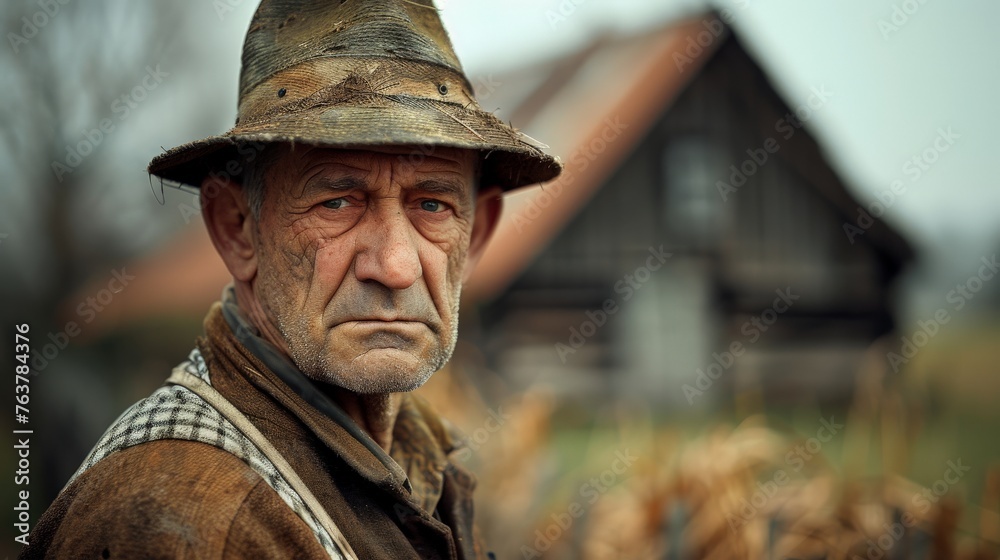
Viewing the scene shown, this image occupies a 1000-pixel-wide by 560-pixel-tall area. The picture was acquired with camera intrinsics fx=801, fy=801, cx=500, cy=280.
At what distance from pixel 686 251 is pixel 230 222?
372 inches

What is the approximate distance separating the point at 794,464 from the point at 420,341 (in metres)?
3.36

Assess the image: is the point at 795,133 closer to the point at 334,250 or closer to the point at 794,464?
the point at 794,464

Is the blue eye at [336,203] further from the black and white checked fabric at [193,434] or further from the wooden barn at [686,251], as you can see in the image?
the wooden barn at [686,251]

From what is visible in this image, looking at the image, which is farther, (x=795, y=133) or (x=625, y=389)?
(x=795, y=133)

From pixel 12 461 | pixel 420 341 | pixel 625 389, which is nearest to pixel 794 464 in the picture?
pixel 420 341

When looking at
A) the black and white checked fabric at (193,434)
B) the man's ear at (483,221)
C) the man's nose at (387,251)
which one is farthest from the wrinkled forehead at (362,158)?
the black and white checked fabric at (193,434)

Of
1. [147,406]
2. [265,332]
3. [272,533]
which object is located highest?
[265,332]

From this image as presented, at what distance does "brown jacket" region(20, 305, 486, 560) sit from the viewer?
1559 millimetres

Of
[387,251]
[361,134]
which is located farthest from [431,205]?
[361,134]

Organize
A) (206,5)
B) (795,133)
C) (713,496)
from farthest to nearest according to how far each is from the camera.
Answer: (795,133) → (206,5) → (713,496)

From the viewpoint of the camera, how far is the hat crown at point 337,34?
81.7 inches

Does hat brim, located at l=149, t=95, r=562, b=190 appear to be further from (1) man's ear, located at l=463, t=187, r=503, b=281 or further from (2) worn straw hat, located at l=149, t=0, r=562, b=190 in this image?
(1) man's ear, located at l=463, t=187, r=503, b=281

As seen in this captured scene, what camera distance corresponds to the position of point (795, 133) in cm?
1167

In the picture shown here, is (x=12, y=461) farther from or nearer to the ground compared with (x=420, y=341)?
nearer to the ground
